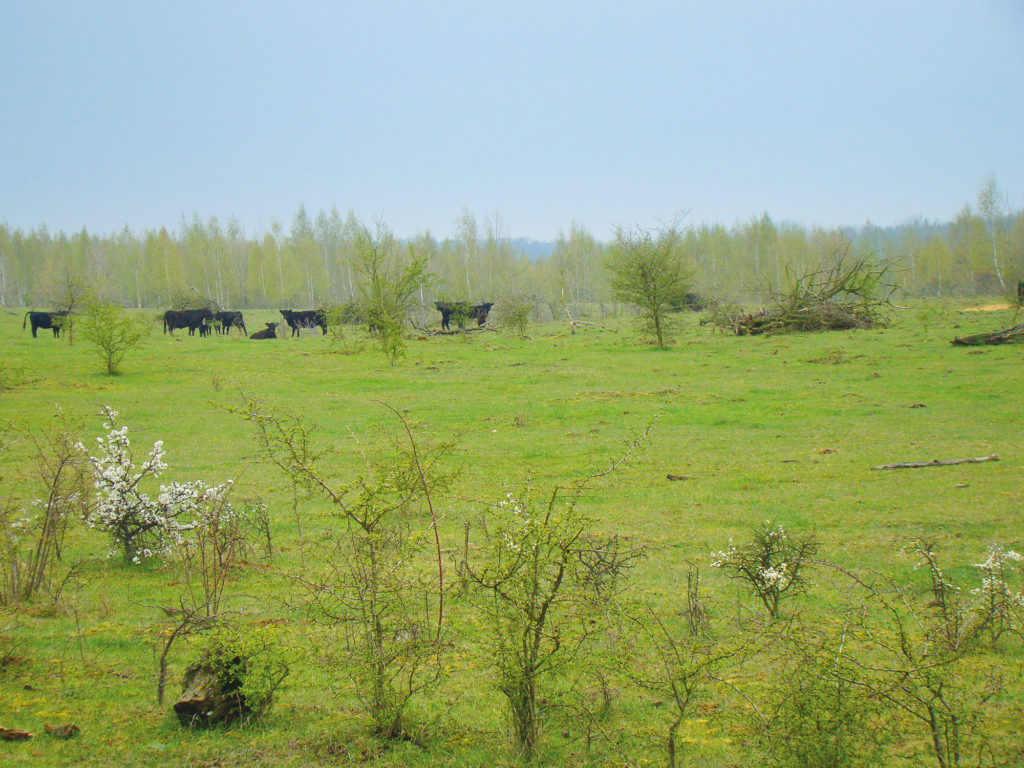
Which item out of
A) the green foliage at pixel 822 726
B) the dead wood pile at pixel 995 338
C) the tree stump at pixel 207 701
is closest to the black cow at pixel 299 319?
the dead wood pile at pixel 995 338

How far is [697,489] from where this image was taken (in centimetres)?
1209

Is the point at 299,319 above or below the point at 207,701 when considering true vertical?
above

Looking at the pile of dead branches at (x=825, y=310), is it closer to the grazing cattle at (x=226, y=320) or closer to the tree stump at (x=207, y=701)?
the grazing cattle at (x=226, y=320)

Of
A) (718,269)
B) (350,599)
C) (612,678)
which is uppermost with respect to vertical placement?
(718,269)

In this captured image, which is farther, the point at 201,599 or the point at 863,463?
the point at 863,463

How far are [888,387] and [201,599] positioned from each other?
65.1ft

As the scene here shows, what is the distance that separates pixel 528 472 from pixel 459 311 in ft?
115

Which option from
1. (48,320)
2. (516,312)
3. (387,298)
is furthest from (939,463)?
(48,320)

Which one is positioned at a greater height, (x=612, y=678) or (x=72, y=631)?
(x=72, y=631)

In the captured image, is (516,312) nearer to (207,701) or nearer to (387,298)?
(387,298)

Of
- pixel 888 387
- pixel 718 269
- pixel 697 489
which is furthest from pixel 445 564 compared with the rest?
pixel 718 269

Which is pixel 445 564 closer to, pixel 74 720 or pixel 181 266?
pixel 74 720

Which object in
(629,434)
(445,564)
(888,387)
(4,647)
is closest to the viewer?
(4,647)

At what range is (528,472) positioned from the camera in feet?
17.3
